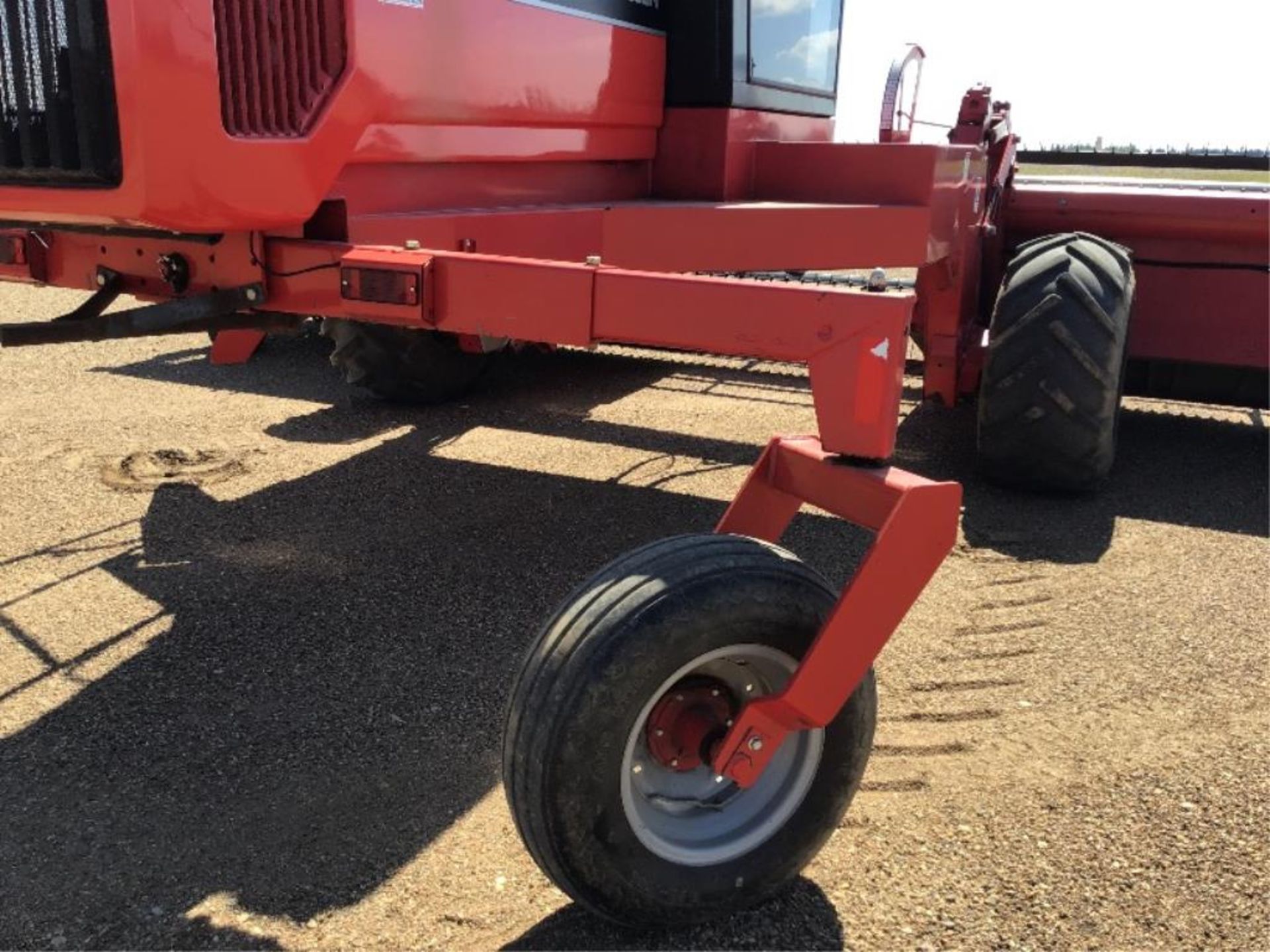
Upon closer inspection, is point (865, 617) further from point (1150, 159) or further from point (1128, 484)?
point (1150, 159)

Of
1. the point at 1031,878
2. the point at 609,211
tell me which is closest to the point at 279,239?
the point at 609,211

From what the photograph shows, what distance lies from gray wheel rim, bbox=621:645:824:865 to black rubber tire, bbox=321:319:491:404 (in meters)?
3.71

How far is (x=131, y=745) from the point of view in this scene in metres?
2.78

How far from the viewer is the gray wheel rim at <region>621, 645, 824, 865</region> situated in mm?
2166

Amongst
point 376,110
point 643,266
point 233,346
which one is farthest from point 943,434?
point 376,110

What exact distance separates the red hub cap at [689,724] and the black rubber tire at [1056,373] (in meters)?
2.75

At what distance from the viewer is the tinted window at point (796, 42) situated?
4.65 meters

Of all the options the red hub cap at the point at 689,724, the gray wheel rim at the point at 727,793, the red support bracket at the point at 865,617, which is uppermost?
the red support bracket at the point at 865,617

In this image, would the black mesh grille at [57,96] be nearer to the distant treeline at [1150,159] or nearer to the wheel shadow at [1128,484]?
the wheel shadow at [1128,484]

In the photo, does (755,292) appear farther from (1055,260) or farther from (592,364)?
(592,364)

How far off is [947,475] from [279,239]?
3189mm

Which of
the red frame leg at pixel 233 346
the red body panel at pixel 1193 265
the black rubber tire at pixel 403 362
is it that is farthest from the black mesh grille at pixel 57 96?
the red body panel at pixel 1193 265

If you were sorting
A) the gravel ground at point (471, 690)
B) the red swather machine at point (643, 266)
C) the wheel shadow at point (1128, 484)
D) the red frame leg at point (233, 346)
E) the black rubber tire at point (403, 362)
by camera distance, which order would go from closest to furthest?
1. the red swather machine at point (643, 266)
2. the gravel ground at point (471, 690)
3. the red frame leg at point (233, 346)
4. the wheel shadow at point (1128, 484)
5. the black rubber tire at point (403, 362)

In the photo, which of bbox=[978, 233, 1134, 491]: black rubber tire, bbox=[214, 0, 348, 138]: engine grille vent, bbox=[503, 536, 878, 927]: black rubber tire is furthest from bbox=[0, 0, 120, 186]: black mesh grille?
bbox=[978, 233, 1134, 491]: black rubber tire
